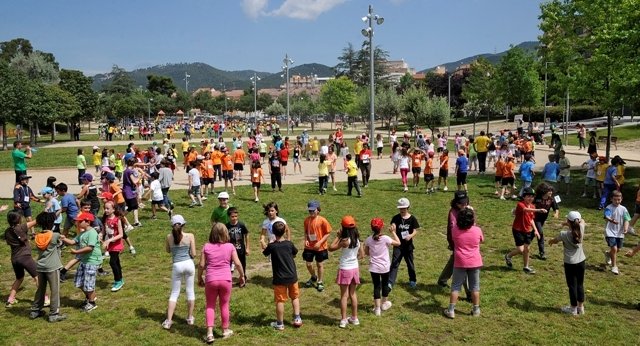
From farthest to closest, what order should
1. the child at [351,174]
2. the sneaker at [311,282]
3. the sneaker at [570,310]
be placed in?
the child at [351,174] → the sneaker at [311,282] → the sneaker at [570,310]

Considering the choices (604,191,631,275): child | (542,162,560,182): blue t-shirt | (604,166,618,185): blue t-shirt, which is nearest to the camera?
(604,191,631,275): child

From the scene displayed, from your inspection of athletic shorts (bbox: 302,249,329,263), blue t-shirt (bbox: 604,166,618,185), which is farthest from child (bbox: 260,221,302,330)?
blue t-shirt (bbox: 604,166,618,185)

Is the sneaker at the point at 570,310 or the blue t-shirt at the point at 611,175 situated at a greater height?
the blue t-shirt at the point at 611,175

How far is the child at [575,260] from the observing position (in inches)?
293

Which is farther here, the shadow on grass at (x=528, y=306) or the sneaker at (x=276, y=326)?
the shadow on grass at (x=528, y=306)

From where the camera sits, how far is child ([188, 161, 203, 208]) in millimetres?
15102

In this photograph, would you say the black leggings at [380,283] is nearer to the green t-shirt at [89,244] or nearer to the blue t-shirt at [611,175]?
the green t-shirt at [89,244]

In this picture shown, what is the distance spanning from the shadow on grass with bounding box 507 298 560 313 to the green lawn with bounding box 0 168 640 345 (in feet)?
0.05

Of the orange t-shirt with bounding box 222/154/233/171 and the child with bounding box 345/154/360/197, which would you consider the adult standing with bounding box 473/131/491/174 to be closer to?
the child with bounding box 345/154/360/197

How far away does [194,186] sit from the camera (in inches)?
612

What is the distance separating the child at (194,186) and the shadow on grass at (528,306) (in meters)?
9.99

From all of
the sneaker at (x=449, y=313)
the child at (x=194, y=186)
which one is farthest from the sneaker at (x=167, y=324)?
the child at (x=194, y=186)

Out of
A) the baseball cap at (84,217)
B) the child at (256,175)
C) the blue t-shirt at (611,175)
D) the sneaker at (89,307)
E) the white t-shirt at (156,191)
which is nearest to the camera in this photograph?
the sneaker at (89,307)

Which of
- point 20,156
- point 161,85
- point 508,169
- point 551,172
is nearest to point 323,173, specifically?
point 508,169
